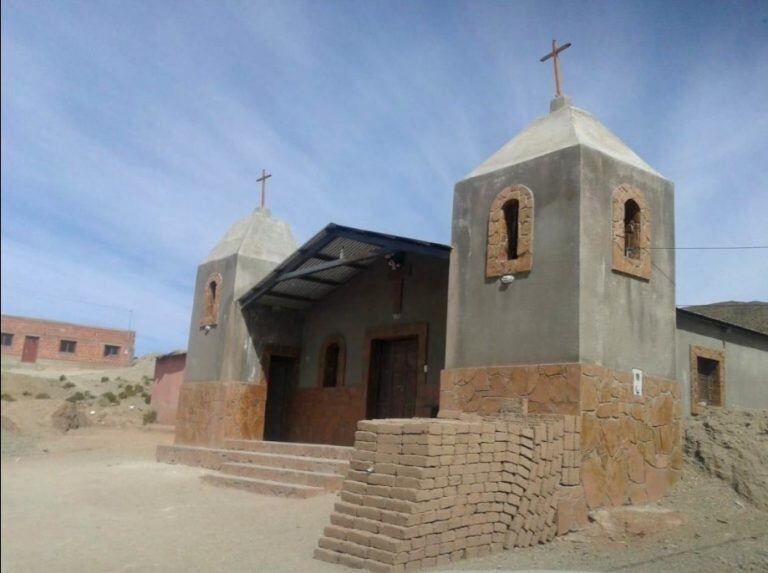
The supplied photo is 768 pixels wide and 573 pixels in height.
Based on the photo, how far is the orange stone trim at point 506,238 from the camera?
9.30 m

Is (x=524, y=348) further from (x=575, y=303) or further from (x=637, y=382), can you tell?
(x=637, y=382)

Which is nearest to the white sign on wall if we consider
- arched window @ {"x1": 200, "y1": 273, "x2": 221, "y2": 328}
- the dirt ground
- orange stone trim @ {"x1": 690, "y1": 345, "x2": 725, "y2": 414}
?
orange stone trim @ {"x1": 690, "y1": 345, "x2": 725, "y2": 414}

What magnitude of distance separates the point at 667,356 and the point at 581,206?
2.55 meters

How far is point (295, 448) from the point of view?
39.9ft

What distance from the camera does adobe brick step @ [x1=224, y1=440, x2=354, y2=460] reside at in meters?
11.1

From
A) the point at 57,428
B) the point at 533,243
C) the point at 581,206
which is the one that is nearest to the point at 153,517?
the point at 533,243

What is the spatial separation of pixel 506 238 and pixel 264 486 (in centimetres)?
509

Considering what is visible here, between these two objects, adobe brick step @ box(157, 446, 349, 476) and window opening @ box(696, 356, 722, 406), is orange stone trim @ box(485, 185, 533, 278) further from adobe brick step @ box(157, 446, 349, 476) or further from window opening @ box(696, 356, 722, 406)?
window opening @ box(696, 356, 722, 406)

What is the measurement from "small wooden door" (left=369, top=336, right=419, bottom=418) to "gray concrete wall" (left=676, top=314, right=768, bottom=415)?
471 centimetres

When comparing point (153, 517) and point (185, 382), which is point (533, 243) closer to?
point (153, 517)

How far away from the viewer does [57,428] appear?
2158 centimetres

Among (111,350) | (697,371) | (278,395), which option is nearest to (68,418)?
(278,395)

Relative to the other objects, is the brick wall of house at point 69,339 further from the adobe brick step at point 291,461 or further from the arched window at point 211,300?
the adobe brick step at point 291,461

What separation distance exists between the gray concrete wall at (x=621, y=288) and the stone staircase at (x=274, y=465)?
13.6ft
